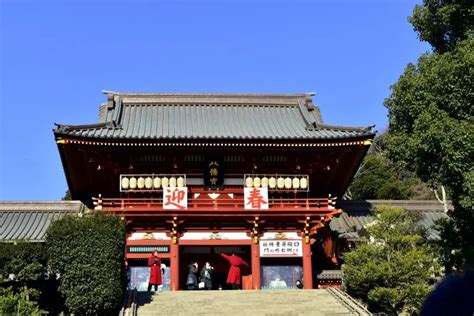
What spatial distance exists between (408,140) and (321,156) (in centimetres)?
880

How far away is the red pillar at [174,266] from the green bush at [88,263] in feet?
16.9

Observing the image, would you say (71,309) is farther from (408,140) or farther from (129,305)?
(408,140)

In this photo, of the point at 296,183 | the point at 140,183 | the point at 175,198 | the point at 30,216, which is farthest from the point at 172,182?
the point at 30,216

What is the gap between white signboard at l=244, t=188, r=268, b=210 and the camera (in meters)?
21.1

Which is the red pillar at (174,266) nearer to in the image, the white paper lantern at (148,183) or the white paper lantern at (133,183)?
the white paper lantern at (148,183)

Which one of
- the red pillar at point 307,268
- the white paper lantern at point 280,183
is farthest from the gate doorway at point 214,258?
the white paper lantern at point 280,183

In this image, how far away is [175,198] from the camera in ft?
68.8

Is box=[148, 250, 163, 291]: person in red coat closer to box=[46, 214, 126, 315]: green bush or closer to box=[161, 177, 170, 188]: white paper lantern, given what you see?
box=[161, 177, 170, 188]: white paper lantern

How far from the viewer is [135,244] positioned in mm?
21109

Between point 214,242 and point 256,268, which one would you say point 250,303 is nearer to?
point 256,268

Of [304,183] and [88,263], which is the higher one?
[304,183]

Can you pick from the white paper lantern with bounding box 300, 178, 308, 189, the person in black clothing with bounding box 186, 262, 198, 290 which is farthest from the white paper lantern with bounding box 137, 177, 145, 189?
the white paper lantern with bounding box 300, 178, 308, 189

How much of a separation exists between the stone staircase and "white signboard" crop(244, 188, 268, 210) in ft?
11.3

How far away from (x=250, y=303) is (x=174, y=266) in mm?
4335
